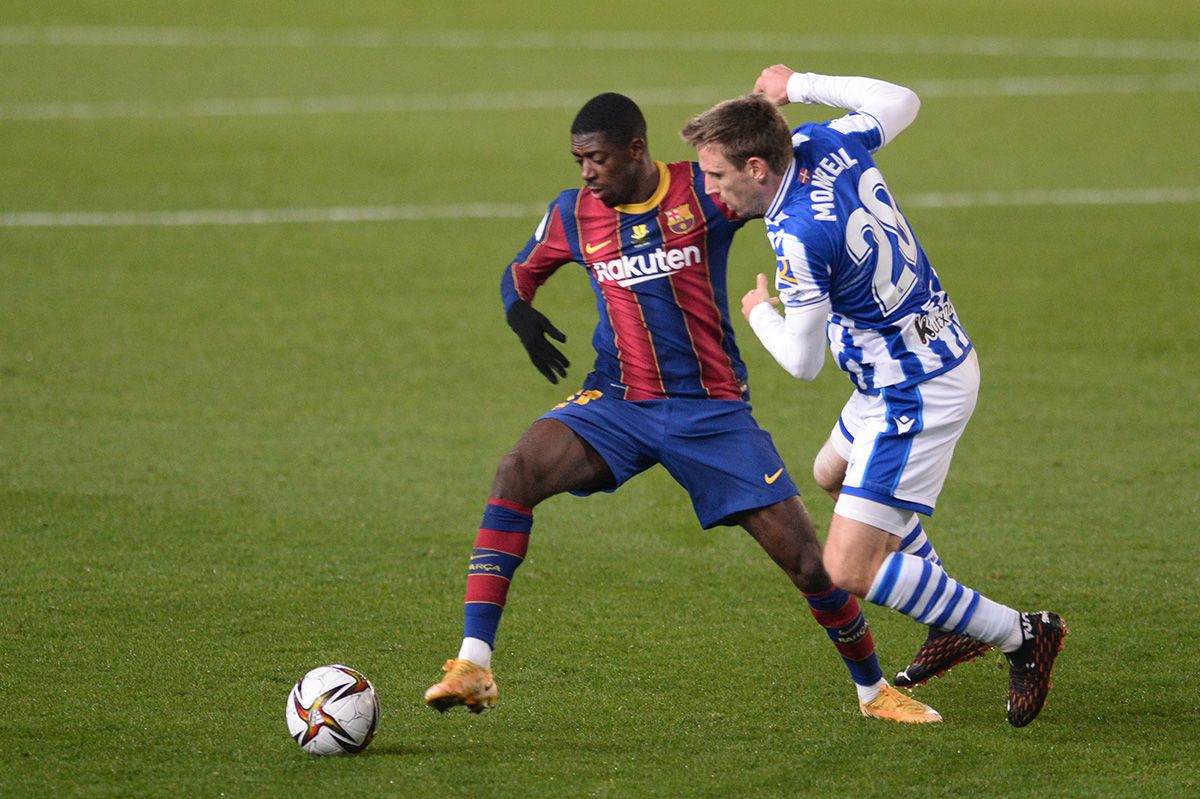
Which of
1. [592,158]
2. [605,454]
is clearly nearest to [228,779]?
[605,454]

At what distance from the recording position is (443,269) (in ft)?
43.2

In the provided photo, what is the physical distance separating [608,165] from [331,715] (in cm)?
216

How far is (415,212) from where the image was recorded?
14891 millimetres

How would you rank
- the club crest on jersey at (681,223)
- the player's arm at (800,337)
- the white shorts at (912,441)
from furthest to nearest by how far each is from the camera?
the club crest on jersey at (681,223) < the white shorts at (912,441) < the player's arm at (800,337)

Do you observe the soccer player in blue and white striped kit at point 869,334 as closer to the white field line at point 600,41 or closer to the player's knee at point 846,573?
the player's knee at point 846,573

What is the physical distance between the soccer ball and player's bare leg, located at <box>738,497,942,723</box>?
152cm

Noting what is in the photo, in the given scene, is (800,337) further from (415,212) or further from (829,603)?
(415,212)

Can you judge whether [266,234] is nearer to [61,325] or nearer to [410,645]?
[61,325]

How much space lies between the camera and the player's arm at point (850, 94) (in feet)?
19.3

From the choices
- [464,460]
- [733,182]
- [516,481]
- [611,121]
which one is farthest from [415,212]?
[733,182]

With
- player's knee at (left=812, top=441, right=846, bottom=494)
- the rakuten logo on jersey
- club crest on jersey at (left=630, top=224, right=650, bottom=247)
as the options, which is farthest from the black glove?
player's knee at (left=812, top=441, right=846, bottom=494)

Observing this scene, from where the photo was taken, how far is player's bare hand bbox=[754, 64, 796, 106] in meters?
6.00

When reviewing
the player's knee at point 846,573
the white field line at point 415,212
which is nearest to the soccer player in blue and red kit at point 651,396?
the player's knee at point 846,573

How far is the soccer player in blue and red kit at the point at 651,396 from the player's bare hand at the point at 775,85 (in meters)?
0.43
